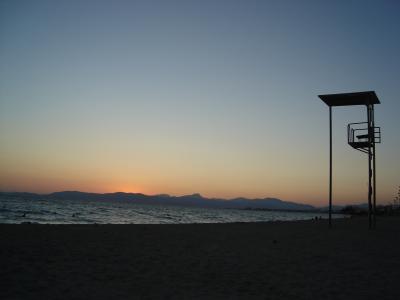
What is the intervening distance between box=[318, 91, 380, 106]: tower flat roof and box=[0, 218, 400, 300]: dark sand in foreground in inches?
411

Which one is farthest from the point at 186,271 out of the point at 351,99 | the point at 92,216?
the point at 92,216

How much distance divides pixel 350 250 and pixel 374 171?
1180cm

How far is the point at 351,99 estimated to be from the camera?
20656 millimetres

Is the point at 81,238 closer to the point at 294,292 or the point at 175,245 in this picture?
the point at 175,245

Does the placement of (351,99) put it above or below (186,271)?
above

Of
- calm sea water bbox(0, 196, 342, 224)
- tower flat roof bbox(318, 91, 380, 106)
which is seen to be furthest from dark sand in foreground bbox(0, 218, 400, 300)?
calm sea water bbox(0, 196, 342, 224)

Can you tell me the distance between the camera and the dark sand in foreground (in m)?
6.10

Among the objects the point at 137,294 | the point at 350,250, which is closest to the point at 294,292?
the point at 137,294

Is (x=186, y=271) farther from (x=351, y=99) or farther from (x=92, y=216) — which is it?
(x=92, y=216)

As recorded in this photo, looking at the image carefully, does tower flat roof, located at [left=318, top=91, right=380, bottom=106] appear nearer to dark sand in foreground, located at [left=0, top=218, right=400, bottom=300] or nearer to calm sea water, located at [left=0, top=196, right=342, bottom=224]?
dark sand in foreground, located at [left=0, top=218, right=400, bottom=300]

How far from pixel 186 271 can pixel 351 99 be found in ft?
55.2

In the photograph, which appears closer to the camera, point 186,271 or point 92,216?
point 186,271

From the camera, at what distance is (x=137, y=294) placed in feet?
19.4

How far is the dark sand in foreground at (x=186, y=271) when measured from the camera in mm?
6103
